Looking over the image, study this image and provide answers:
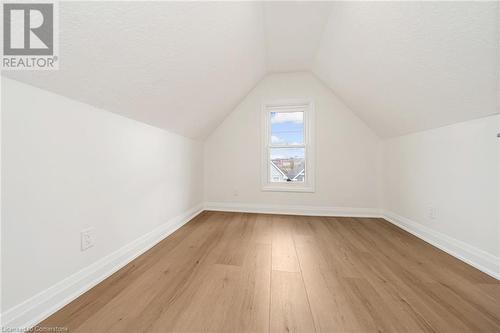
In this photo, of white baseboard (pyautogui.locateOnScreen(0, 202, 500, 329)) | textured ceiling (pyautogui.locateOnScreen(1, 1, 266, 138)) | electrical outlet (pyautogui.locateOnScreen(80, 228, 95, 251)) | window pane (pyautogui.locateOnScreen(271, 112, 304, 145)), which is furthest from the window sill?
electrical outlet (pyautogui.locateOnScreen(80, 228, 95, 251))

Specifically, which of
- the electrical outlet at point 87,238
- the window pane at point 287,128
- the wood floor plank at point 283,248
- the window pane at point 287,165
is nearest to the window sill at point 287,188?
the window pane at point 287,165

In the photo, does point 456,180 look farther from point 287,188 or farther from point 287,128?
point 287,128

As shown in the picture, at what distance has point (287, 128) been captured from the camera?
324 cm

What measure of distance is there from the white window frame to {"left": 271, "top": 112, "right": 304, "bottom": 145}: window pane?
0.07 meters

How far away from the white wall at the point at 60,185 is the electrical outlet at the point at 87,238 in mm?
31

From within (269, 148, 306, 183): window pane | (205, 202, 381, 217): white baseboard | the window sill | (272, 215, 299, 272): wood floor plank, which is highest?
(269, 148, 306, 183): window pane

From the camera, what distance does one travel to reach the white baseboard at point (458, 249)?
1.32 meters

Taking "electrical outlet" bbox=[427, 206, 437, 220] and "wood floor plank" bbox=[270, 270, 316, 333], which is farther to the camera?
"electrical outlet" bbox=[427, 206, 437, 220]

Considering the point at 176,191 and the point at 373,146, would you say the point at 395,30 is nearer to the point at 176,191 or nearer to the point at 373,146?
the point at 373,146

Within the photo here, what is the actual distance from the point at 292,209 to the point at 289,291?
6.29ft

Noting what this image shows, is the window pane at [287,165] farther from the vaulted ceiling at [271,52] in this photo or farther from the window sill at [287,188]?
the vaulted ceiling at [271,52]

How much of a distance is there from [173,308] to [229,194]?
222 centimetres

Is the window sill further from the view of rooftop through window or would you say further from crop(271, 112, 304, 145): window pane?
crop(271, 112, 304, 145): window pane

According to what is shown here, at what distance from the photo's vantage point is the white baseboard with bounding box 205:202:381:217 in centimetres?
285
